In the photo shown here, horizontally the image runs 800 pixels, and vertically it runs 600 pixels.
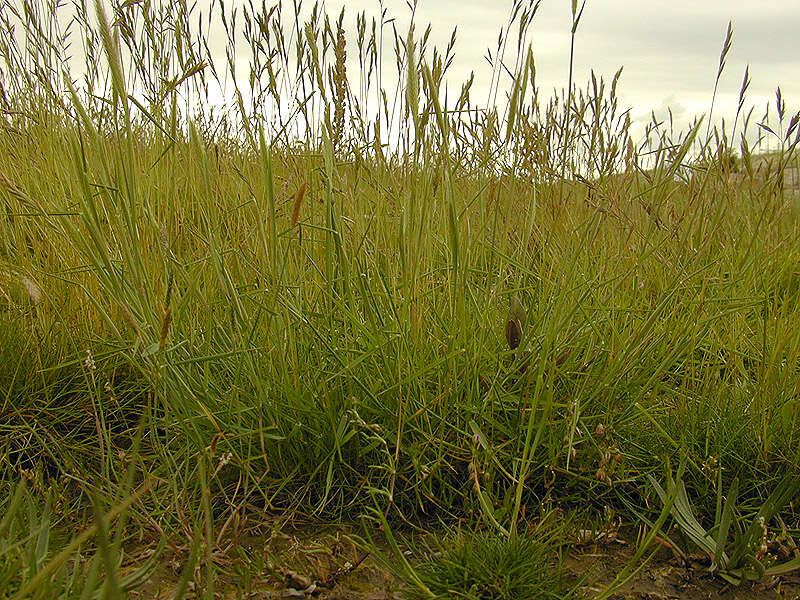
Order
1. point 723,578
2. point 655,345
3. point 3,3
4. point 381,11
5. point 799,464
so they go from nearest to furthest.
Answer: point 723,578 → point 799,464 → point 655,345 → point 381,11 → point 3,3

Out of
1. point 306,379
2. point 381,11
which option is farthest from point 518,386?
point 381,11

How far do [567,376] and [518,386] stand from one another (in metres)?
0.12

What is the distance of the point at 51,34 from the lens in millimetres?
2678

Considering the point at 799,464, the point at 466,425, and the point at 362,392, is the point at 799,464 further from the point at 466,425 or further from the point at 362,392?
the point at 362,392

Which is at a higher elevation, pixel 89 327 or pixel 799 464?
pixel 89 327

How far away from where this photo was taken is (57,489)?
1405 mm

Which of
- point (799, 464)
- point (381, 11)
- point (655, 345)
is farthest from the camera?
point (381, 11)

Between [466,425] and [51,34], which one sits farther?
[51,34]

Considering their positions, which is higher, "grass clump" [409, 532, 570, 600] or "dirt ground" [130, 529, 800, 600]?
"grass clump" [409, 532, 570, 600]

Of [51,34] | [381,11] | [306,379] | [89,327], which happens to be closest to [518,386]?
[306,379]

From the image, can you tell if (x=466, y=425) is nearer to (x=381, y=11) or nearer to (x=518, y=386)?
(x=518, y=386)

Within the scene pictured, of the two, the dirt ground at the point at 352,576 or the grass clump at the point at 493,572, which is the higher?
the grass clump at the point at 493,572

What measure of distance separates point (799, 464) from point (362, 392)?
1.00 m

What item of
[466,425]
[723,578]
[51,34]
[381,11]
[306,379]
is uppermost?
[51,34]
